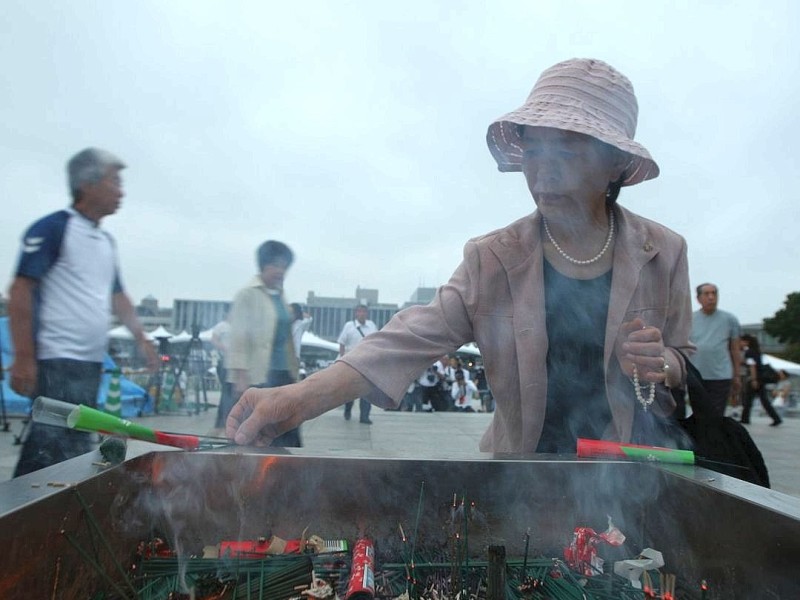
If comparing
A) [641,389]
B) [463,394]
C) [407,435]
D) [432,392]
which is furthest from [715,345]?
[463,394]

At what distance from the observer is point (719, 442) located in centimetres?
139

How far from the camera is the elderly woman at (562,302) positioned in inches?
57.3

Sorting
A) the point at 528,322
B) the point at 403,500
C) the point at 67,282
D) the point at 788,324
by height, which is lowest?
the point at 403,500

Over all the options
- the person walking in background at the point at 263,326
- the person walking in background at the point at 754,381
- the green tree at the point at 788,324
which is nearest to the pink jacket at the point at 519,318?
the person walking in background at the point at 263,326

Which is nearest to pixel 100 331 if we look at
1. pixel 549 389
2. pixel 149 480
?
pixel 149 480

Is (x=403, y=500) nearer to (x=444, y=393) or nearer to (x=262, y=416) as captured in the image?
(x=262, y=416)

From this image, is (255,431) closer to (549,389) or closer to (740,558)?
(549,389)

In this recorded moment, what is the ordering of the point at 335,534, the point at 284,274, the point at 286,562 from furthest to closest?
the point at 284,274 → the point at 335,534 → the point at 286,562

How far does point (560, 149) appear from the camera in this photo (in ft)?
4.81

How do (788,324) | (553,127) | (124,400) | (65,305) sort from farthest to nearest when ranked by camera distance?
(788,324) → (124,400) → (65,305) → (553,127)

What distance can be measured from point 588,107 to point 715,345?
4.60m

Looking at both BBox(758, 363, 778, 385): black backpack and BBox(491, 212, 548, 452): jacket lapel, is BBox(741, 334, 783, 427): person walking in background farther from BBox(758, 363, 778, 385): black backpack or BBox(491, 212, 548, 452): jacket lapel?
BBox(491, 212, 548, 452): jacket lapel

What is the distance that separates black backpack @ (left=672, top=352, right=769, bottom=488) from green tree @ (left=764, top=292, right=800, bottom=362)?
47125mm

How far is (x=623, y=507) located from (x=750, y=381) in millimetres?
7744
